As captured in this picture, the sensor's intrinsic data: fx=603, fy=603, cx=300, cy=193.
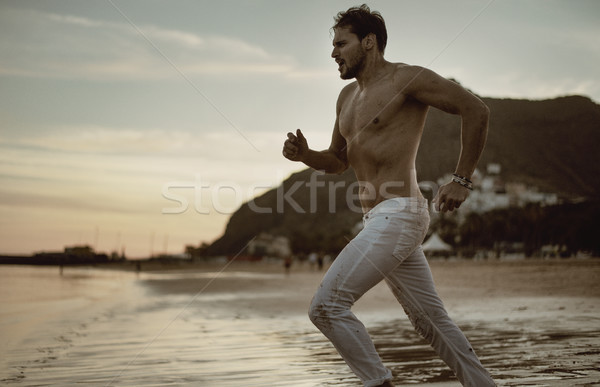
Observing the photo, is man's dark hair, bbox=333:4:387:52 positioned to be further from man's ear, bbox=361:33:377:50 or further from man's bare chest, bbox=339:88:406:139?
man's bare chest, bbox=339:88:406:139

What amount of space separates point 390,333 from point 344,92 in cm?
480

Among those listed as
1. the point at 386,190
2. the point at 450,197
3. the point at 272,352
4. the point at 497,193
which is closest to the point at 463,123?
the point at 450,197

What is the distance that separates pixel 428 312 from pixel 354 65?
146cm

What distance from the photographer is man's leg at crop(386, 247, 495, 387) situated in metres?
3.32

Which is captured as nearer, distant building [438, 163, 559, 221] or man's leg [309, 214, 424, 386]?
man's leg [309, 214, 424, 386]

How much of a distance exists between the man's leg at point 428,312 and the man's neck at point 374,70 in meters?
1.01

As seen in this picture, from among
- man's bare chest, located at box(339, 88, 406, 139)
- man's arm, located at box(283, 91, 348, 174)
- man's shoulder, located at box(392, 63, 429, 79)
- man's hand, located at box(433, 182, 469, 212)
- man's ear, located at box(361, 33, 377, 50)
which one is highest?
man's ear, located at box(361, 33, 377, 50)

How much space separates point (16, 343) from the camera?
827 centimetres

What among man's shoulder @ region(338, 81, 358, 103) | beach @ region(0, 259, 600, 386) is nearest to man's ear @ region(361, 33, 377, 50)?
man's shoulder @ region(338, 81, 358, 103)

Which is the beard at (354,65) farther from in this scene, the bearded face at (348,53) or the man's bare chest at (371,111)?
the man's bare chest at (371,111)

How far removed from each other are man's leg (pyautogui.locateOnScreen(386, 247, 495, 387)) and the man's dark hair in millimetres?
1264

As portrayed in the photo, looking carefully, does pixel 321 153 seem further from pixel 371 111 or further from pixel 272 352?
pixel 272 352

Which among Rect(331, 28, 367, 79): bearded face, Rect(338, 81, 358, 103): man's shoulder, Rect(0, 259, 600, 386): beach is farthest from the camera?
Rect(0, 259, 600, 386): beach

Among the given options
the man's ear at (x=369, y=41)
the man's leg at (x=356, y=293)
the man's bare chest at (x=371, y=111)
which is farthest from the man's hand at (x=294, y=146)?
the man's leg at (x=356, y=293)
